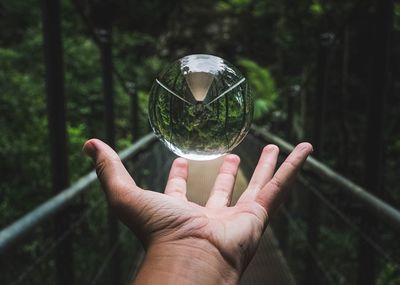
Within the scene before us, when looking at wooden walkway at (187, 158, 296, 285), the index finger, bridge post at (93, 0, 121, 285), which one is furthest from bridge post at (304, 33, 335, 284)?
the index finger

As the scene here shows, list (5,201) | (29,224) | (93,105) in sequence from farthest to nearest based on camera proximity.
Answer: (93,105), (5,201), (29,224)

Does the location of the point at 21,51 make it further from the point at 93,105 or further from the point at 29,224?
the point at 29,224

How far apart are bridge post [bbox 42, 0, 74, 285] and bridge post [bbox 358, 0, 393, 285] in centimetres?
103

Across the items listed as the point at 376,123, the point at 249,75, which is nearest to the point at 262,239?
the point at 376,123

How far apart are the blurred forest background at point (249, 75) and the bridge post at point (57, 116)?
0.33 feet

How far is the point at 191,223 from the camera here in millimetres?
865

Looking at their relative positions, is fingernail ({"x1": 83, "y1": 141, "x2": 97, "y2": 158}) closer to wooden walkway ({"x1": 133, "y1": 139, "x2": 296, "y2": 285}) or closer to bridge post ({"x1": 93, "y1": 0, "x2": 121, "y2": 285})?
bridge post ({"x1": 93, "y1": 0, "x2": 121, "y2": 285})

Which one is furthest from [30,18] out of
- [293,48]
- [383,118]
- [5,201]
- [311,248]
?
[383,118]

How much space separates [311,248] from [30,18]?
7033 millimetres

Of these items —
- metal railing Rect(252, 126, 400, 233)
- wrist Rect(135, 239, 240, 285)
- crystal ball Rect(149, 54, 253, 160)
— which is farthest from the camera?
metal railing Rect(252, 126, 400, 233)

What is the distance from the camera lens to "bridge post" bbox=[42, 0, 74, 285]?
1555 millimetres

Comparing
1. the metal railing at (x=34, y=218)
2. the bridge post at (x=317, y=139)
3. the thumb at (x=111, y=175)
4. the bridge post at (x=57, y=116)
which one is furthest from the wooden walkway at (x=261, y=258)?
the thumb at (x=111, y=175)

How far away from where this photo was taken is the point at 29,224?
107 cm

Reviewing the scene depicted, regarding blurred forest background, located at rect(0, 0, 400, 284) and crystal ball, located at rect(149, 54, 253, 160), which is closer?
crystal ball, located at rect(149, 54, 253, 160)
